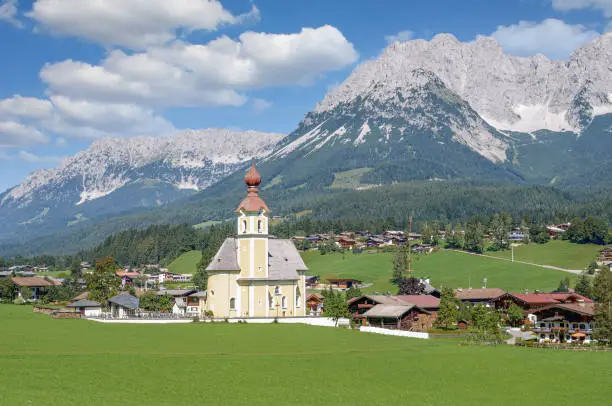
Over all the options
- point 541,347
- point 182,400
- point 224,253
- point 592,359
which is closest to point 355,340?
point 541,347

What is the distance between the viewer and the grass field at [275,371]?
4322cm

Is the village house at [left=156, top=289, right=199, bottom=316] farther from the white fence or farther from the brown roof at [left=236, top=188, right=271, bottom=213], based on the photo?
the white fence

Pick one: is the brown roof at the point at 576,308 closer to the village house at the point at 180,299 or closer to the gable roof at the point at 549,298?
the gable roof at the point at 549,298

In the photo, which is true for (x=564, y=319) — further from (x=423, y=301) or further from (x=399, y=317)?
(x=399, y=317)

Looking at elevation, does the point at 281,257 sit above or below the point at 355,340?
above

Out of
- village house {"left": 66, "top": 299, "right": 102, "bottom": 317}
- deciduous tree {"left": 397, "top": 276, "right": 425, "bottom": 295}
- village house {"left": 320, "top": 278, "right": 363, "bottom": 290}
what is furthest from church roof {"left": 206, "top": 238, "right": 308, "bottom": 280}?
village house {"left": 320, "top": 278, "right": 363, "bottom": 290}

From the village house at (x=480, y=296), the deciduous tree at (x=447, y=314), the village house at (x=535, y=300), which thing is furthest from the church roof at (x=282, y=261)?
the village house at (x=535, y=300)

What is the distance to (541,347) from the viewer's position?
249 ft

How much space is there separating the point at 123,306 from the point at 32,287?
6537cm

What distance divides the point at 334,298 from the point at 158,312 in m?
24.6

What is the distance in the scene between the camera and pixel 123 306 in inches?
4444

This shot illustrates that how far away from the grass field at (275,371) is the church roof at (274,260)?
84.8 ft

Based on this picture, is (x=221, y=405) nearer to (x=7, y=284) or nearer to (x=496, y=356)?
(x=496, y=356)

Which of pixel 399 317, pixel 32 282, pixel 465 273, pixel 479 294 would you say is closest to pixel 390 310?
pixel 399 317
